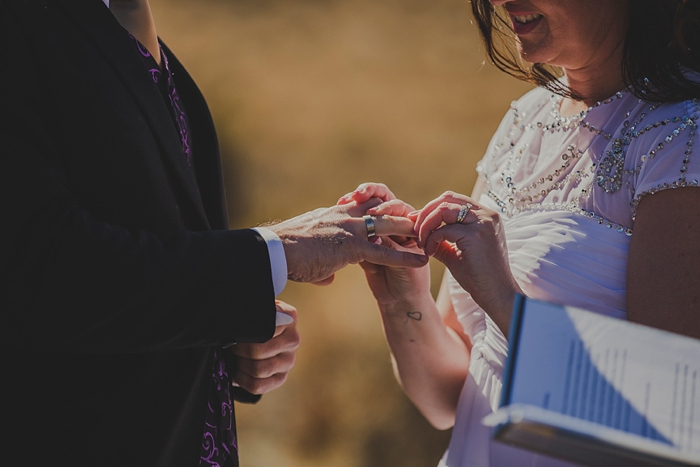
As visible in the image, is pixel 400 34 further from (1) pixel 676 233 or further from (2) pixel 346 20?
(1) pixel 676 233

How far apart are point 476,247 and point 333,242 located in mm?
315

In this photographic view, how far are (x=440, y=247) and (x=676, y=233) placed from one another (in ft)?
1.68

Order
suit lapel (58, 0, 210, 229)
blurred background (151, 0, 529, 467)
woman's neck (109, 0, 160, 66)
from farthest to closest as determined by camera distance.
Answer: blurred background (151, 0, 529, 467) < woman's neck (109, 0, 160, 66) < suit lapel (58, 0, 210, 229)

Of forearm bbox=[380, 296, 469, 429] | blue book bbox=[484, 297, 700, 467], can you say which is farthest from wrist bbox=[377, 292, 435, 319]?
blue book bbox=[484, 297, 700, 467]

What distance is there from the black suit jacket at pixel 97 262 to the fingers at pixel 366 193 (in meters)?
0.42

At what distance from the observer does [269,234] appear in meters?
1.43

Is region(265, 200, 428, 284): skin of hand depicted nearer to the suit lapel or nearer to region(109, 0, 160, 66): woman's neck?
the suit lapel

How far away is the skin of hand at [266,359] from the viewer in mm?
1722

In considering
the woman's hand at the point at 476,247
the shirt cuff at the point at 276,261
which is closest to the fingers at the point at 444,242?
the woman's hand at the point at 476,247

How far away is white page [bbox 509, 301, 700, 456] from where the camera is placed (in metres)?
0.76

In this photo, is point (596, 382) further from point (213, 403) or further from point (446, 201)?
point (213, 403)

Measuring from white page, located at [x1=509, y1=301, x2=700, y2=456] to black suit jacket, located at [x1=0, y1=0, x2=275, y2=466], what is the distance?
2.23 ft

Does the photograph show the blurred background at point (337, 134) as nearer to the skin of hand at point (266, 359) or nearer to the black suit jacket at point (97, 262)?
the skin of hand at point (266, 359)

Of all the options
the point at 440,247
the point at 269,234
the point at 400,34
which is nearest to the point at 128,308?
the point at 269,234
